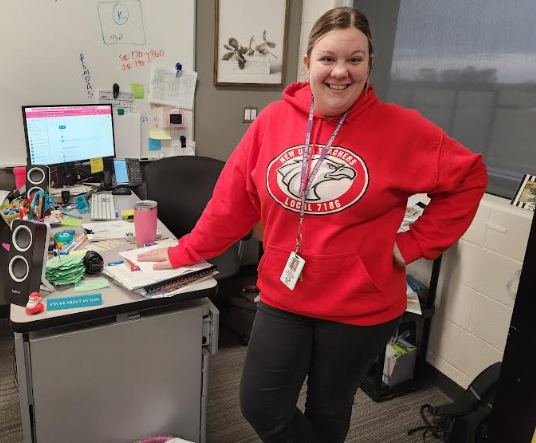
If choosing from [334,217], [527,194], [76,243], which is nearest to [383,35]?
[527,194]

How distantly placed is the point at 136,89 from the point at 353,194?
2.07m

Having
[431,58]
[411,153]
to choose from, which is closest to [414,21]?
[431,58]

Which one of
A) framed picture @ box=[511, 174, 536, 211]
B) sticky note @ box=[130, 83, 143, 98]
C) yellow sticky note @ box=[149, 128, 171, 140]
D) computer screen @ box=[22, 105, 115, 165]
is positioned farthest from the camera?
yellow sticky note @ box=[149, 128, 171, 140]

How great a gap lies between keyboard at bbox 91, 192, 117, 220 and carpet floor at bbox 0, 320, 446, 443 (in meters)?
0.90

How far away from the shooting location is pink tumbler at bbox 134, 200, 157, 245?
5.94ft

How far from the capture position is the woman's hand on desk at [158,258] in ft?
5.26

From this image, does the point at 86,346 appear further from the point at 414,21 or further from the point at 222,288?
the point at 414,21

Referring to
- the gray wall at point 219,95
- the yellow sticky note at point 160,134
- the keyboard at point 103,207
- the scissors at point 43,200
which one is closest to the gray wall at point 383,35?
the gray wall at point 219,95

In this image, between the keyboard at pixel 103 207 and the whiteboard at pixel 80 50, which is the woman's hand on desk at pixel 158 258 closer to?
the keyboard at pixel 103 207

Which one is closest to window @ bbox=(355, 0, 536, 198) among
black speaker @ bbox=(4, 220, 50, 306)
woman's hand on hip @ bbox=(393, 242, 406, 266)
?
woman's hand on hip @ bbox=(393, 242, 406, 266)

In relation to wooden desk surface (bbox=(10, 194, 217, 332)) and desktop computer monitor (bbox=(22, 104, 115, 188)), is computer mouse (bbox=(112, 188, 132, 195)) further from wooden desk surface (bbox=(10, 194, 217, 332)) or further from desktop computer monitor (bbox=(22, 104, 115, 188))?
wooden desk surface (bbox=(10, 194, 217, 332))

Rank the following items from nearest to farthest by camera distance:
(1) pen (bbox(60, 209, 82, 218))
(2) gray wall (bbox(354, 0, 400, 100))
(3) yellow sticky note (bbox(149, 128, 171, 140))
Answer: (1) pen (bbox(60, 209, 82, 218)), (2) gray wall (bbox(354, 0, 400, 100)), (3) yellow sticky note (bbox(149, 128, 171, 140))

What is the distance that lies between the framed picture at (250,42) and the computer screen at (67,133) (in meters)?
0.82

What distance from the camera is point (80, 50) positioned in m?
2.66
